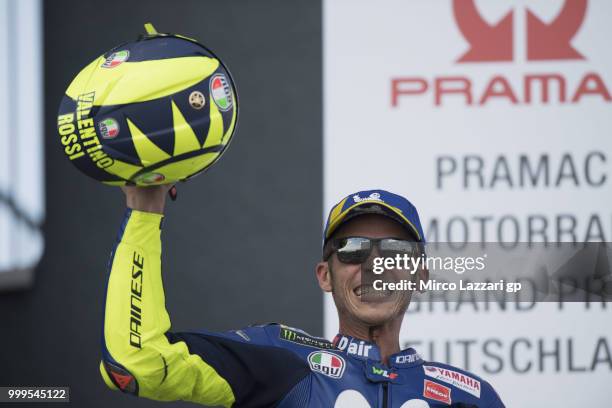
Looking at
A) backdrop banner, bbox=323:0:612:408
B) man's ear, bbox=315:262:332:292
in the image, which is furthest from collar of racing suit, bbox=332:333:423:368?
backdrop banner, bbox=323:0:612:408

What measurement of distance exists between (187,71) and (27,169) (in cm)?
217

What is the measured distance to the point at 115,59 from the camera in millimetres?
2258

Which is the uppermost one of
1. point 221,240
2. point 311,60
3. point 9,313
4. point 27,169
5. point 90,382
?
point 311,60

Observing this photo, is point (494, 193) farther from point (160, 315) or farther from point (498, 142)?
point (160, 315)

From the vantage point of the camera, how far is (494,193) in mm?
4168

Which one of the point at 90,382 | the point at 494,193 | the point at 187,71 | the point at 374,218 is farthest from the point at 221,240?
the point at 187,71

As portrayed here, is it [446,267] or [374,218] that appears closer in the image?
[374,218]

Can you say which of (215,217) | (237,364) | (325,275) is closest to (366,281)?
(325,275)

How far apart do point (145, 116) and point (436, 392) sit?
976mm

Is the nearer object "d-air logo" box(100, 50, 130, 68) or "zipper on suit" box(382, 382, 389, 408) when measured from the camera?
"d-air logo" box(100, 50, 130, 68)

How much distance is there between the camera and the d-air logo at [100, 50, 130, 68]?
225cm

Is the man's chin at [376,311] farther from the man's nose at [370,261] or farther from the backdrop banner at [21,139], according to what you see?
the backdrop banner at [21,139]

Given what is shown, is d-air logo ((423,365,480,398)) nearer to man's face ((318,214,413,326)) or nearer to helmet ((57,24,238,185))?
man's face ((318,214,413,326))

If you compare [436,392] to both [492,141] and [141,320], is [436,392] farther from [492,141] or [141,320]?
[492,141]
